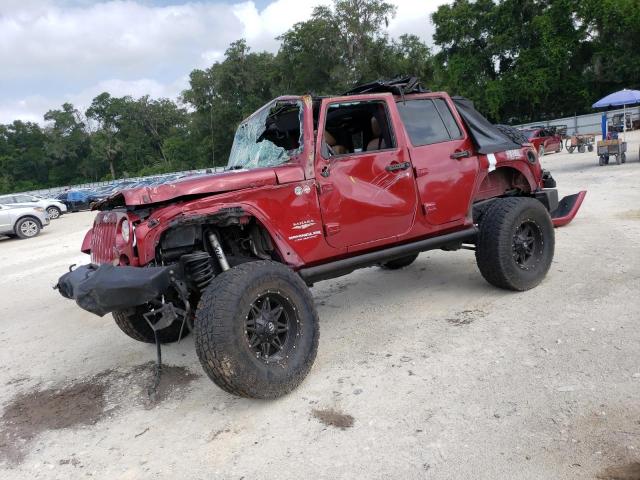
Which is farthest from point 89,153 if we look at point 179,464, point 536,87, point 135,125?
point 179,464

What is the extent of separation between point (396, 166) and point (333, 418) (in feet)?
7.18

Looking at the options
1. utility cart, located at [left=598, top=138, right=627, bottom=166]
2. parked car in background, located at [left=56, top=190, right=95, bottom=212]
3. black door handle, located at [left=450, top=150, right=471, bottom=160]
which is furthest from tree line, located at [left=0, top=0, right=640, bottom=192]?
black door handle, located at [left=450, top=150, right=471, bottom=160]

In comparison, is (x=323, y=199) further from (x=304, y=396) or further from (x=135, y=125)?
(x=135, y=125)

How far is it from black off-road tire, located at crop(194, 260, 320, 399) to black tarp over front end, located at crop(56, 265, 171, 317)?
322 mm

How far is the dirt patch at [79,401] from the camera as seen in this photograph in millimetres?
3561

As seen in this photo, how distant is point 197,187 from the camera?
351 centimetres

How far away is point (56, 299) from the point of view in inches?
297

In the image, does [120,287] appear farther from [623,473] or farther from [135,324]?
[623,473]

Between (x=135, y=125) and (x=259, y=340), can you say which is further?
(x=135, y=125)

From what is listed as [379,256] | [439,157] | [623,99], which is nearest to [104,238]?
[379,256]

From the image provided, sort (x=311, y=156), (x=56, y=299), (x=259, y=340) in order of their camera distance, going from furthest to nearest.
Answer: (x=56, y=299), (x=311, y=156), (x=259, y=340)

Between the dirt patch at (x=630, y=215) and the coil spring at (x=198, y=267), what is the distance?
6925mm

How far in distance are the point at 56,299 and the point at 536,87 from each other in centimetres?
4677

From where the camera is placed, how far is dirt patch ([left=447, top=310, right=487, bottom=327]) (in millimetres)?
4514
